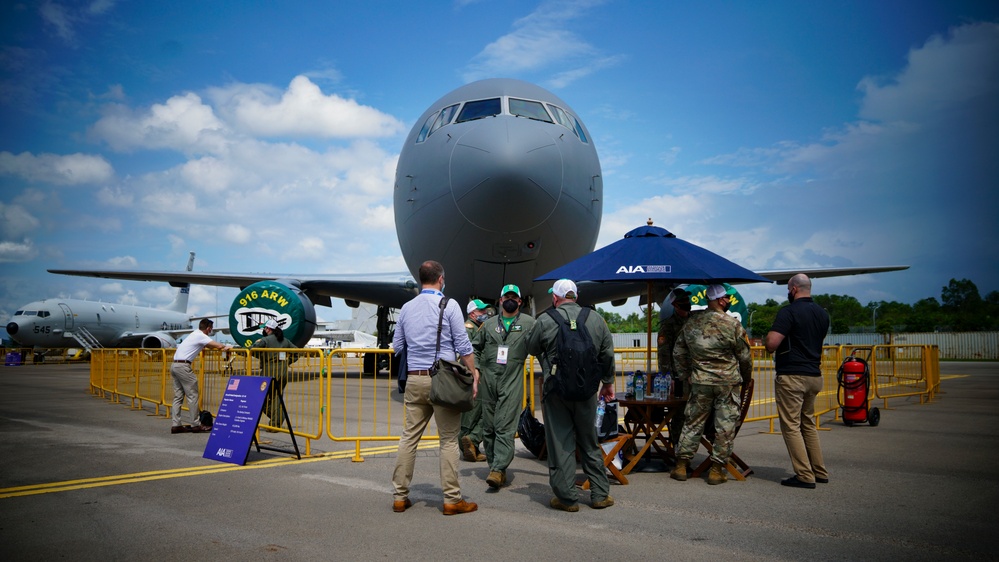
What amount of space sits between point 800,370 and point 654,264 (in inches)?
62.2

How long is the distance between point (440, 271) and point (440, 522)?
183 centimetres

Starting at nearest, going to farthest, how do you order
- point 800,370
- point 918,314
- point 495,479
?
point 495,479 < point 800,370 < point 918,314

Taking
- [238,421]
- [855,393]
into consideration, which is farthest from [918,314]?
[238,421]

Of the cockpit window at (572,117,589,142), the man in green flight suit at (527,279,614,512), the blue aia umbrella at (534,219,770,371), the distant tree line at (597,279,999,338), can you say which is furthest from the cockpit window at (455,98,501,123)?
the distant tree line at (597,279,999,338)

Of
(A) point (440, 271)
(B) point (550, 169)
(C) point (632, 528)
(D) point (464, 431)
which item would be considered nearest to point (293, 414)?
(D) point (464, 431)

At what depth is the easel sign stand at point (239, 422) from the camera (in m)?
6.58

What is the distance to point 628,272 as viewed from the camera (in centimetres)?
607

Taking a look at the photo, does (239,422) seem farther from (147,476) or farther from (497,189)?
(497,189)

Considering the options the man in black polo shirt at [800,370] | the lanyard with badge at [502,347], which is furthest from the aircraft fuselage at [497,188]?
the man in black polo shirt at [800,370]

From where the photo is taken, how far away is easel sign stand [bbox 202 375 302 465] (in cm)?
658

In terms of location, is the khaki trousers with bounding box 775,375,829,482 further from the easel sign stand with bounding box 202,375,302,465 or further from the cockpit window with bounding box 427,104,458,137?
the cockpit window with bounding box 427,104,458,137

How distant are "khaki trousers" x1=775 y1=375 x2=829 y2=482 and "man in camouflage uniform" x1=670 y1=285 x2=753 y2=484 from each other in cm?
41

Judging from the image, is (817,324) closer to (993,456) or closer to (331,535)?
(993,456)

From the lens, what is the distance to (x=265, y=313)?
1347cm
